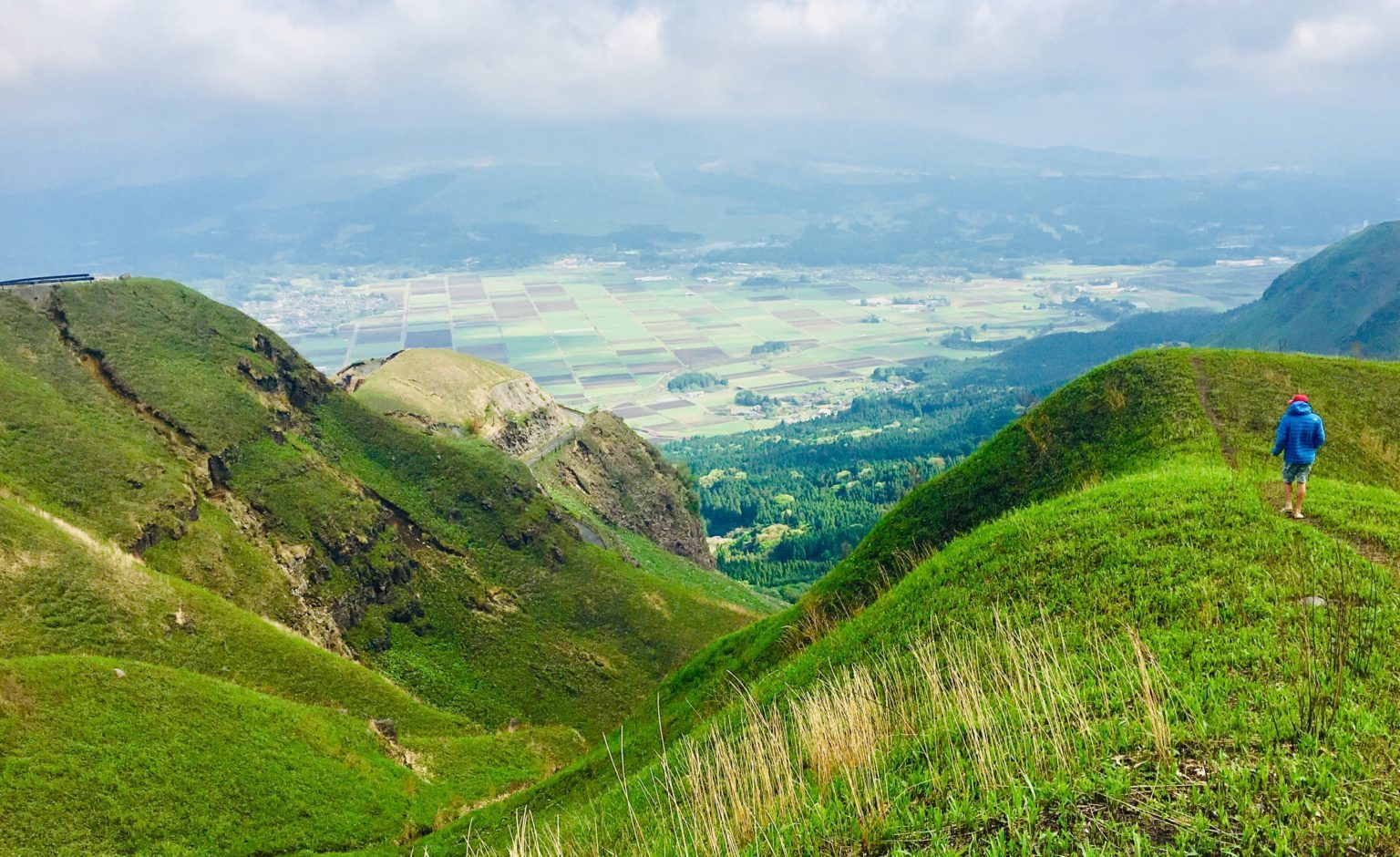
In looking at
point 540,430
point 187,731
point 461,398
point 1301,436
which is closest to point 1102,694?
point 1301,436

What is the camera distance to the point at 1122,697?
12117 mm

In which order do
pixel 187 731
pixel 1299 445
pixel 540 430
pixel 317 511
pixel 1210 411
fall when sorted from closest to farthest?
pixel 1299 445 → pixel 1210 411 → pixel 187 731 → pixel 317 511 → pixel 540 430

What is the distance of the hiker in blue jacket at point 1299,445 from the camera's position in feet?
65.4

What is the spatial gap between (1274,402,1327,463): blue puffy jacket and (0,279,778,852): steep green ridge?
123ft

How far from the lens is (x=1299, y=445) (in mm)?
20109

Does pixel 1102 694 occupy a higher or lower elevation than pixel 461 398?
higher

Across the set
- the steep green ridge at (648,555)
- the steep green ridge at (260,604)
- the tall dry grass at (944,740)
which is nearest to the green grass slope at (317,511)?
the steep green ridge at (260,604)

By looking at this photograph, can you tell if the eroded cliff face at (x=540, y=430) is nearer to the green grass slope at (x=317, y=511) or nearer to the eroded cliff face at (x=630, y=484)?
the eroded cliff face at (x=630, y=484)

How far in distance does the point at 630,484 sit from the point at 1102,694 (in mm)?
115968

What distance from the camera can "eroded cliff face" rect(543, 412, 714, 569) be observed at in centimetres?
11994

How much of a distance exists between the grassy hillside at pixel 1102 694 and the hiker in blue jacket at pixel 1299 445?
2.11 ft

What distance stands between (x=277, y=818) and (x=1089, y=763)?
34174 mm

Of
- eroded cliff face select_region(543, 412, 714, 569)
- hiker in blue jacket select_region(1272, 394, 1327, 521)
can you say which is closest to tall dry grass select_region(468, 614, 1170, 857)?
hiker in blue jacket select_region(1272, 394, 1327, 521)

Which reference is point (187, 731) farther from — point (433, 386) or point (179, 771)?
point (433, 386)
